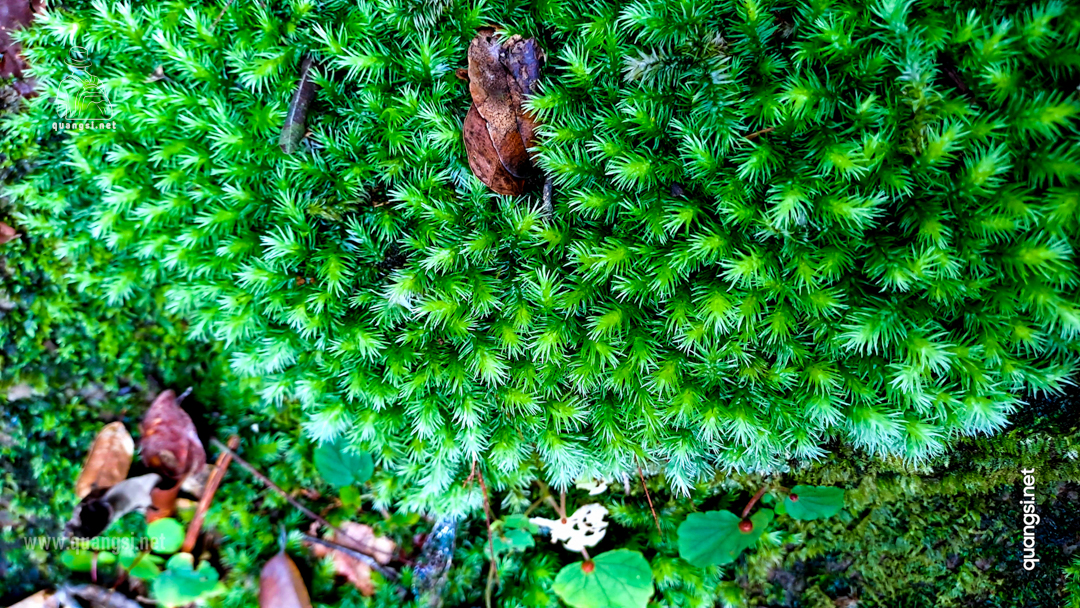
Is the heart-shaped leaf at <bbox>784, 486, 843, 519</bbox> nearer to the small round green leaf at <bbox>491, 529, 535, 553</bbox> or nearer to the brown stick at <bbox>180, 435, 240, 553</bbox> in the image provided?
the small round green leaf at <bbox>491, 529, 535, 553</bbox>

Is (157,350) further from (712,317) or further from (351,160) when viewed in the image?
(712,317)

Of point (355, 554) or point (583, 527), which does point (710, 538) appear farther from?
point (355, 554)

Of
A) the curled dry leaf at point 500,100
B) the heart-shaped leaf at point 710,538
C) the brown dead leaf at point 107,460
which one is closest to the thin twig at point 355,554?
the brown dead leaf at point 107,460

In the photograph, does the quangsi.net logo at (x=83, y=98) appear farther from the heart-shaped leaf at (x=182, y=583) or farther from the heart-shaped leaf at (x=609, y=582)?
the heart-shaped leaf at (x=609, y=582)

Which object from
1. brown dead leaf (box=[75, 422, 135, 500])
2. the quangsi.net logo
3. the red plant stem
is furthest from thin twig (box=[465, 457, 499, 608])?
the quangsi.net logo

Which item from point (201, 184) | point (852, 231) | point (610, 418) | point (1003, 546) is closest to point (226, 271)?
point (201, 184)

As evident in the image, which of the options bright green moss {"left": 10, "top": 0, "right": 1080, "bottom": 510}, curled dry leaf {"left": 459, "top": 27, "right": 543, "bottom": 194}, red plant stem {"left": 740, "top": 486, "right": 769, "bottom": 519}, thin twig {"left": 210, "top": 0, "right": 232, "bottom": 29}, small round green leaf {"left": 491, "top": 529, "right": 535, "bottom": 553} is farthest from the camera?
small round green leaf {"left": 491, "top": 529, "right": 535, "bottom": 553}

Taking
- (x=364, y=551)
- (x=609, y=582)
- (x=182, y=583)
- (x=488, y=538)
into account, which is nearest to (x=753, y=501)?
(x=609, y=582)
